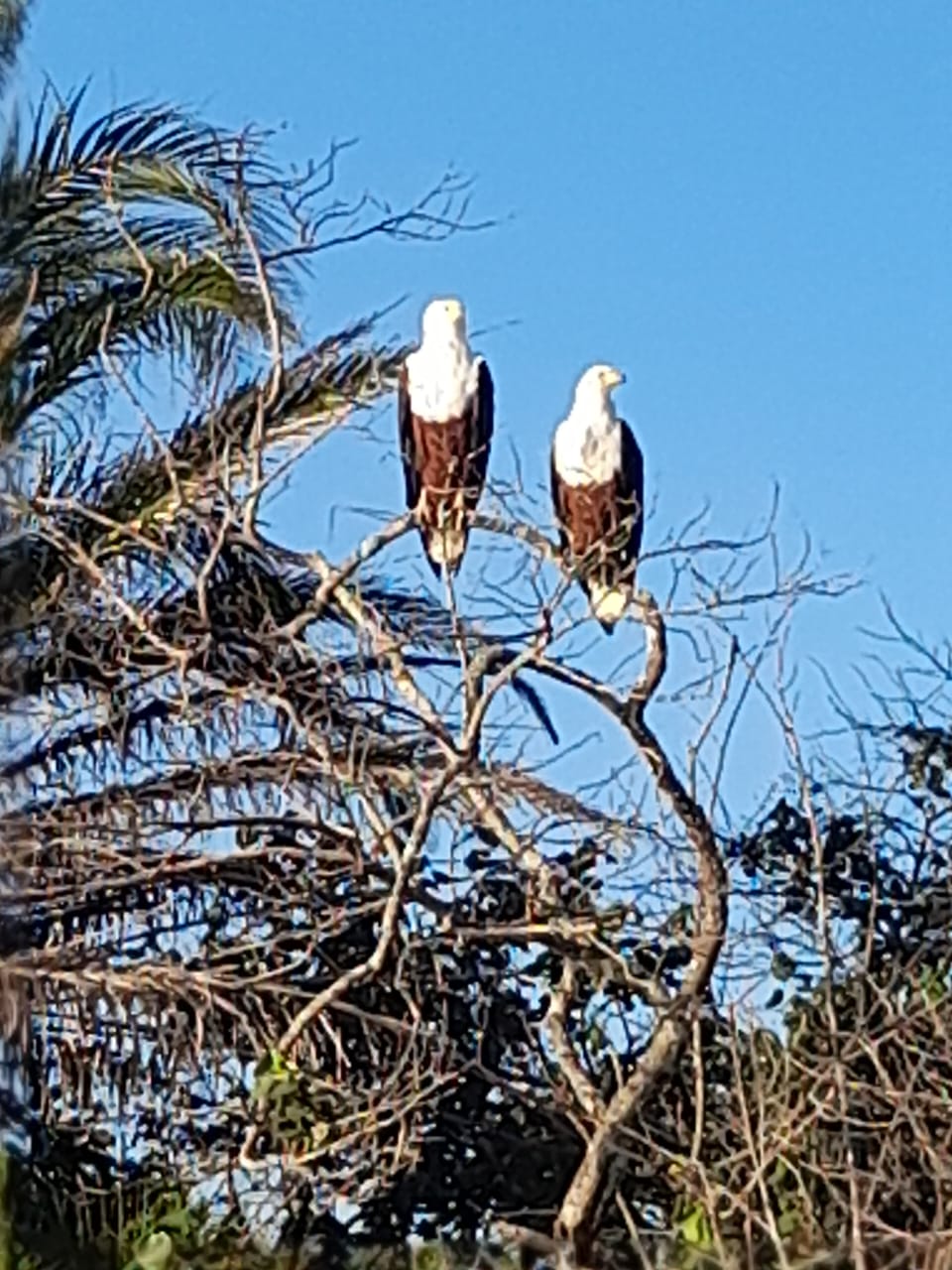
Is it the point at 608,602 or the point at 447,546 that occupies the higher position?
the point at 447,546

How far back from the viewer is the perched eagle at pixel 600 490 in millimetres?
6324

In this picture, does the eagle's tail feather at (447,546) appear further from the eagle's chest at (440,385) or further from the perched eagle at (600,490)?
the eagle's chest at (440,385)

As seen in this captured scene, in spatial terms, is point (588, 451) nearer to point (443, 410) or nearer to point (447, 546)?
point (443, 410)

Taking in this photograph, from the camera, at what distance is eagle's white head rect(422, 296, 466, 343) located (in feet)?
24.9

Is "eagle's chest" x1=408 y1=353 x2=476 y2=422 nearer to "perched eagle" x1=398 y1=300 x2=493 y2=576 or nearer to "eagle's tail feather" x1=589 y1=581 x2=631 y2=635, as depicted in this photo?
"perched eagle" x1=398 y1=300 x2=493 y2=576

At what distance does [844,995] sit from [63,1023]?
192 centimetres

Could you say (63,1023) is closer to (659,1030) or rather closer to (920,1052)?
(659,1030)

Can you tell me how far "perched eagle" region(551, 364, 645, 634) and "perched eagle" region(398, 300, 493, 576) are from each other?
0.22m

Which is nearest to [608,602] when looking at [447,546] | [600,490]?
[447,546]

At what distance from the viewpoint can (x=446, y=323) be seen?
761 centimetres

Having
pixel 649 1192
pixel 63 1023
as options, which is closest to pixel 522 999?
pixel 649 1192

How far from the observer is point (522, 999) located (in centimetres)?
744

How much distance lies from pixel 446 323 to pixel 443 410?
29 centimetres

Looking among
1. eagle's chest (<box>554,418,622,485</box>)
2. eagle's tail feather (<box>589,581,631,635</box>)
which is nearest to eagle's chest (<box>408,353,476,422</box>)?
eagle's chest (<box>554,418,622,485</box>)
